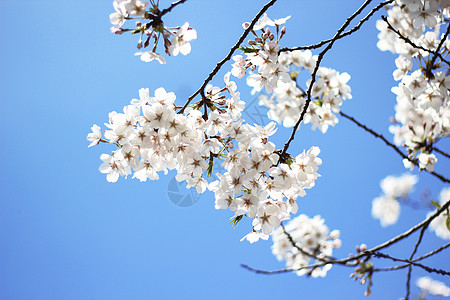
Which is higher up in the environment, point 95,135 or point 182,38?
point 182,38

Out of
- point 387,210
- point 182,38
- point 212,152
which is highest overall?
point 387,210

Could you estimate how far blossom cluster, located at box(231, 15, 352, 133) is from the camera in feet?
6.81

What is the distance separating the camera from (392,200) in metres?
3.82

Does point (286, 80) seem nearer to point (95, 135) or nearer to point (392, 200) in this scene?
point (95, 135)

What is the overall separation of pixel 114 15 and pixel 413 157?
2.53m

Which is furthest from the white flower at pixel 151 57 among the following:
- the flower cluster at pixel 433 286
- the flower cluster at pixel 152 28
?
the flower cluster at pixel 433 286

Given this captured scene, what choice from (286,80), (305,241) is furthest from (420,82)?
(305,241)

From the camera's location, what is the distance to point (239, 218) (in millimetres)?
2033

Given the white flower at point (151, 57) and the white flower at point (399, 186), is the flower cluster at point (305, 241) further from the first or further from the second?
the white flower at point (151, 57)

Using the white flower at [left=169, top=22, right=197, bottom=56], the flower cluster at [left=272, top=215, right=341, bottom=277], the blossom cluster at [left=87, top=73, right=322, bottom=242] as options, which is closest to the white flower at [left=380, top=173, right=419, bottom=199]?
the flower cluster at [left=272, top=215, right=341, bottom=277]

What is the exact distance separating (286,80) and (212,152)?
750 mm

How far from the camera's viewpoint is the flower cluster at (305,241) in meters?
3.44

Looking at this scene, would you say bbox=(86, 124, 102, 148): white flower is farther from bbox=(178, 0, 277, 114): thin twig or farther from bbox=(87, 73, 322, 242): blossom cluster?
bbox=(178, 0, 277, 114): thin twig

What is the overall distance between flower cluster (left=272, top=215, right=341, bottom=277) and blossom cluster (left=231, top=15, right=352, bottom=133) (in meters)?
1.12
